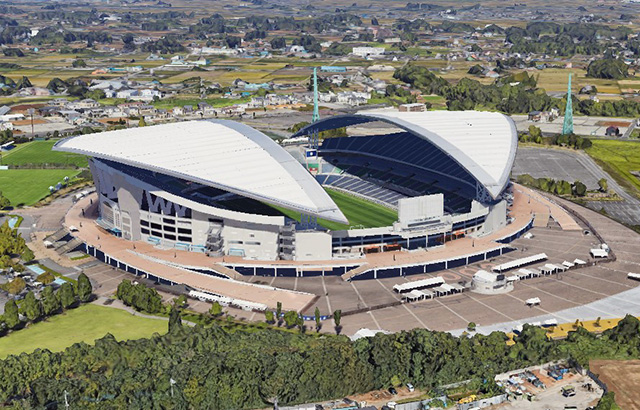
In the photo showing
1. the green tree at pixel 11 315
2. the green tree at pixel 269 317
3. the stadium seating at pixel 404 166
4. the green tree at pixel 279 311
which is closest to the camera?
the green tree at pixel 11 315

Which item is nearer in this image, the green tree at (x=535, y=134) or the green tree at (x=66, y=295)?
the green tree at (x=66, y=295)

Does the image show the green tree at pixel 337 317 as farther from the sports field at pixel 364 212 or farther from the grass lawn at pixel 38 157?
the grass lawn at pixel 38 157

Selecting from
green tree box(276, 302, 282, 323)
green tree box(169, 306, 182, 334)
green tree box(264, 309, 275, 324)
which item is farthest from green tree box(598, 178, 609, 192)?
green tree box(169, 306, 182, 334)

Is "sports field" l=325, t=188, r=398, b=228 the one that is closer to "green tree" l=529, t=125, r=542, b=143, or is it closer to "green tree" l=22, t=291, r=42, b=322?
"green tree" l=22, t=291, r=42, b=322

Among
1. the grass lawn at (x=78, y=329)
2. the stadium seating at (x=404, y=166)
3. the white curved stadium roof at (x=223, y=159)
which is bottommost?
the grass lawn at (x=78, y=329)

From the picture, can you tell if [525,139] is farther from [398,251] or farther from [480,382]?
[480,382]

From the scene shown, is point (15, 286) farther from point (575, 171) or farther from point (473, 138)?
point (575, 171)

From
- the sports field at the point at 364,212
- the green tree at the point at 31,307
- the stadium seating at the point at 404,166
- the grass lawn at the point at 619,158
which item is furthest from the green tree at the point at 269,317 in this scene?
the grass lawn at the point at 619,158
